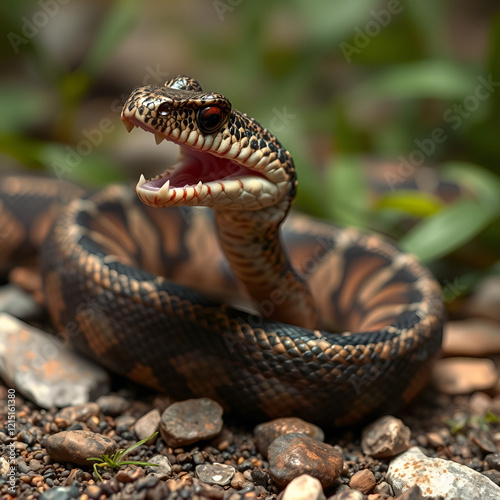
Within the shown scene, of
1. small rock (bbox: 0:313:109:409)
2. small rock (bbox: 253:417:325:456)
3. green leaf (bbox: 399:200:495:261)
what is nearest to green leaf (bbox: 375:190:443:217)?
green leaf (bbox: 399:200:495:261)

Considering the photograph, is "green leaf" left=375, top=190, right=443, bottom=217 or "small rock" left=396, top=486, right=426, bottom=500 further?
"green leaf" left=375, top=190, right=443, bottom=217

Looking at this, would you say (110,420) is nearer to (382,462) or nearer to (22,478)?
(22,478)

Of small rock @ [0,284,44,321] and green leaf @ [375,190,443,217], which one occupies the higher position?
green leaf @ [375,190,443,217]

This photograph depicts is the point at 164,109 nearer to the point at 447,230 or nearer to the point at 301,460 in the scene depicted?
the point at 301,460

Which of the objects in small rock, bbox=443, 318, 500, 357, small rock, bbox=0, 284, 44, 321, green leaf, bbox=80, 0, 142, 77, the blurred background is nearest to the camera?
small rock, bbox=0, 284, 44, 321

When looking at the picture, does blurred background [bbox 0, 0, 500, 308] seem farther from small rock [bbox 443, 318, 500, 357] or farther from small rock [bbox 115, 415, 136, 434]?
small rock [bbox 115, 415, 136, 434]

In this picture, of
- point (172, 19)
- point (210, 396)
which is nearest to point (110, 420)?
point (210, 396)

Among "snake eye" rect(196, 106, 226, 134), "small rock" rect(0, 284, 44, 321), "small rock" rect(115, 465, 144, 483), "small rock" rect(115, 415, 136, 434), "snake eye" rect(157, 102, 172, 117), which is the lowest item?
"small rock" rect(0, 284, 44, 321)

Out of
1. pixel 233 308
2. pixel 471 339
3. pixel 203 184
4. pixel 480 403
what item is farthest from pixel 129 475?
pixel 471 339
